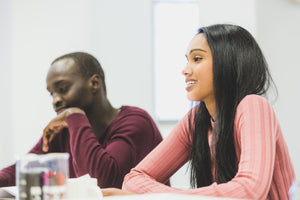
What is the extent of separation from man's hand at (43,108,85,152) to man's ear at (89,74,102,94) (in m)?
0.11

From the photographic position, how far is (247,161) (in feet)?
3.24

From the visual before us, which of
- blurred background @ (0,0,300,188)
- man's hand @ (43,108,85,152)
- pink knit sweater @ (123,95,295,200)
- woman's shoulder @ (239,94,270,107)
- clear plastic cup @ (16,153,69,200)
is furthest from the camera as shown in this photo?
blurred background @ (0,0,300,188)

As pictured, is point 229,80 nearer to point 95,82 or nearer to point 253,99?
point 253,99

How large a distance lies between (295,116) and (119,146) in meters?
1.34

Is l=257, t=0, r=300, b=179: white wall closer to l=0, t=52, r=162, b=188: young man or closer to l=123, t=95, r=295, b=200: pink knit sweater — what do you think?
l=0, t=52, r=162, b=188: young man

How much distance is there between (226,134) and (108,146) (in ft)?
1.86

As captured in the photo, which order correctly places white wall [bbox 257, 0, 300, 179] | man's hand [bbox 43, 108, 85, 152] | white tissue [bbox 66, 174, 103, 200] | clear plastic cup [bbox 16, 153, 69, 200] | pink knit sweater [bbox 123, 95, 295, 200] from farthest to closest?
white wall [bbox 257, 0, 300, 179], man's hand [bbox 43, 108, 85, 152], pink knit sweater [bbox 123, 95, 295, 200], white tissue [bbox 66, 174, 103, 200], clear plastic cup [bbox 16, 153, 69, 200]

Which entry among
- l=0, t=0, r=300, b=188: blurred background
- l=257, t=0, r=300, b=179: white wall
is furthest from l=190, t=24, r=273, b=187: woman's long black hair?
l=0, t=0, r=300, b=188: blurred background

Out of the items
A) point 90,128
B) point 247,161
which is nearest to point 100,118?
point 90,128

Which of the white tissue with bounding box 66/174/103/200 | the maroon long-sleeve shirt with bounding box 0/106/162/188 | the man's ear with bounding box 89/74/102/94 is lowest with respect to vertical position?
the maroon long-sleeve shirt with bounding box 0/106/162/188

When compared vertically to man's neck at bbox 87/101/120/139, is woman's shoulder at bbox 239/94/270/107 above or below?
above

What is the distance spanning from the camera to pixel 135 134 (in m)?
1.63

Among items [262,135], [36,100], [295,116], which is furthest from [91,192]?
[36,100]

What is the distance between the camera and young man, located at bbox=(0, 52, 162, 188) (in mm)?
1519
